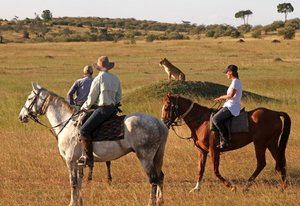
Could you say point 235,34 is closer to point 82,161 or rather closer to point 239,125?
point 239,125

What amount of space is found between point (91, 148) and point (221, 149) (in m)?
2.83

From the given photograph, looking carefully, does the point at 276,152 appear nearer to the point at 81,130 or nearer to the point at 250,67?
the point at 81,130

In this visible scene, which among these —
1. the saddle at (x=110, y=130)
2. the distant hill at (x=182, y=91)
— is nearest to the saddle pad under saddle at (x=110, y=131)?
the saddle at (x=110, y=130)

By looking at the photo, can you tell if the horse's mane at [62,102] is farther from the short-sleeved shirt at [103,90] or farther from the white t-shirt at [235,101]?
the white t-shirt at [235,101]

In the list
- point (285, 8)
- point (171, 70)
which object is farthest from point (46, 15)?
point (171, 70)

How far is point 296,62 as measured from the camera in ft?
146

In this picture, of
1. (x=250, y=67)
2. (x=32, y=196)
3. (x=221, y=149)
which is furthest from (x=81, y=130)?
(x=250, y=67)

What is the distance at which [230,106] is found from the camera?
35.1 feet

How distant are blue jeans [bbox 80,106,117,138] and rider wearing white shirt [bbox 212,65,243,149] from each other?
2.40 metres

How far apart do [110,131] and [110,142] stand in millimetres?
190

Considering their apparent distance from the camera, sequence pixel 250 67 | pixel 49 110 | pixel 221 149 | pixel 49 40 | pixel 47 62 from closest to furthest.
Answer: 1. pixel 49 110
2. pixel 221 149
3. pixel 250 67
4. pixel 47 62
5. pixel 49 40

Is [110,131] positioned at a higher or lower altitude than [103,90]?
lower

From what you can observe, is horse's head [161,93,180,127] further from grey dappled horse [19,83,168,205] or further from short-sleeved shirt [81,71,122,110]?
short-sleeved shirt [81,71,122,110]

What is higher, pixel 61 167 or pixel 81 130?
Answer: pixel 81 130
